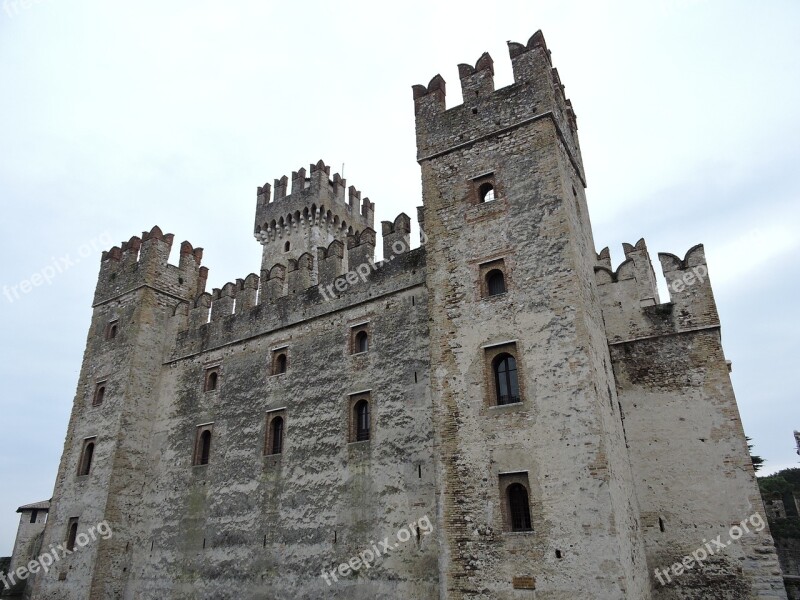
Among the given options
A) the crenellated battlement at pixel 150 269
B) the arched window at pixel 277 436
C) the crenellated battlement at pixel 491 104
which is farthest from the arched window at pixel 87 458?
the crenellated battlement at pixel 491 104

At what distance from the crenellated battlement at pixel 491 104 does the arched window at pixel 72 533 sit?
15481mm

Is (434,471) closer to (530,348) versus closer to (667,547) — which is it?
(530,348)

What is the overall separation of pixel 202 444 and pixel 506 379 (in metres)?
10.8

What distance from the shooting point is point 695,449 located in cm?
1241

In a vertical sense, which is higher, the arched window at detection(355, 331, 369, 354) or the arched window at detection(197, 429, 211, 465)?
the arched window at detection(355, 331, 369, 354)

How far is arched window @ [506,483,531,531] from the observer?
10788mm

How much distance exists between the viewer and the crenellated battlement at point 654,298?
13.3m

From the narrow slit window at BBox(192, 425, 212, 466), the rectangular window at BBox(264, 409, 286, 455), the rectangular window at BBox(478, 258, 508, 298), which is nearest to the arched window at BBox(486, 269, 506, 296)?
the rectangular window at BBox(478, 258, 508, 298)

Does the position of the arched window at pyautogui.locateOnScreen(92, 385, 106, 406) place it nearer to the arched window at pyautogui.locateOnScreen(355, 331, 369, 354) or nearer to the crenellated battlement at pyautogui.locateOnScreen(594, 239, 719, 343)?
the arched window at pyautogui.locateOnScreen(355, 331, 369, 354)

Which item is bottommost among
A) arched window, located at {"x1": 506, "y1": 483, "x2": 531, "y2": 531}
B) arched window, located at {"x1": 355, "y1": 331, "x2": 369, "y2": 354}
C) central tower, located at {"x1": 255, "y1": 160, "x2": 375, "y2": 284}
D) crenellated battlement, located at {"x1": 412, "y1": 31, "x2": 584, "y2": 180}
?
arched window, located at {"x1": 506, "y1": 483, "x2": 531, "y2": 531}

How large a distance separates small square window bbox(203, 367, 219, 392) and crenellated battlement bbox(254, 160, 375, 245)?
32.5 ft

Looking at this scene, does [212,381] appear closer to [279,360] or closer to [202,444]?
[202,444]

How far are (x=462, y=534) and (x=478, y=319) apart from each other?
14.0ft

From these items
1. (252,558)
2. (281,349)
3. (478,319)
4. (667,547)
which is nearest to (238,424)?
(281,349)
